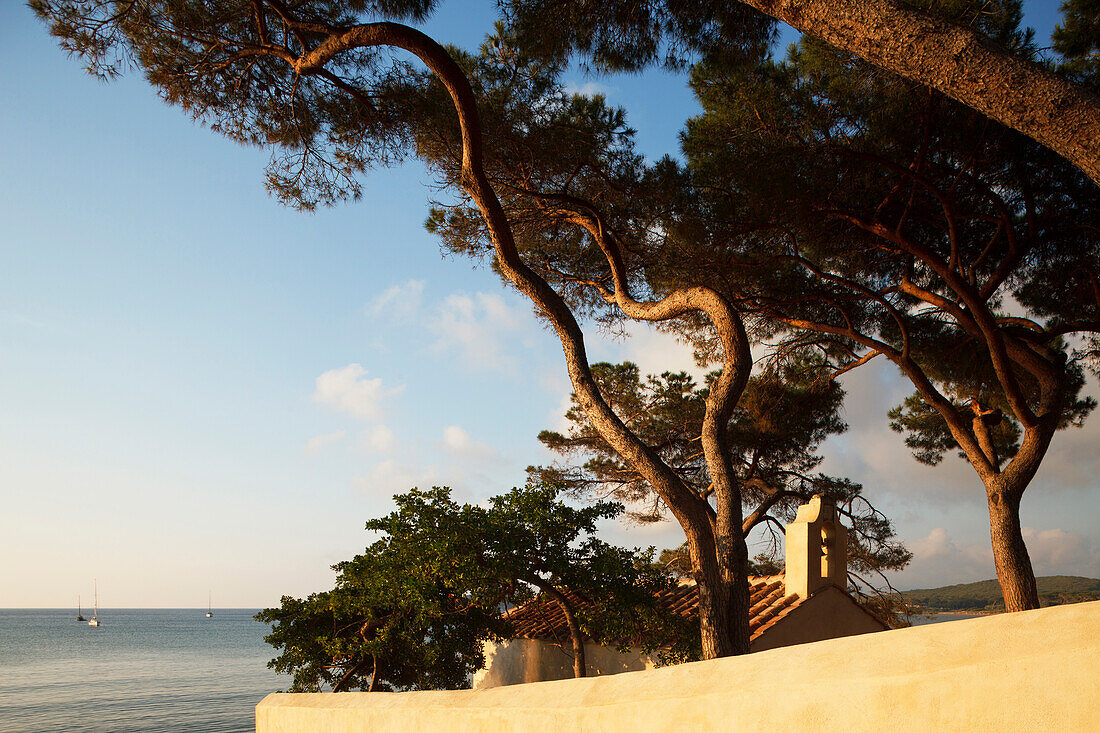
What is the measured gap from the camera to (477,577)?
7332 mm

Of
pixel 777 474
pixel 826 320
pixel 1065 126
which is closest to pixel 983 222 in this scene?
pixel 826 320

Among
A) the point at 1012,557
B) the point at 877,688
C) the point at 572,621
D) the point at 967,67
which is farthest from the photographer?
the point at 1012,557

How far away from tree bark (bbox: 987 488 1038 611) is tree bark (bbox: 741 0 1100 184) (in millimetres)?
6618

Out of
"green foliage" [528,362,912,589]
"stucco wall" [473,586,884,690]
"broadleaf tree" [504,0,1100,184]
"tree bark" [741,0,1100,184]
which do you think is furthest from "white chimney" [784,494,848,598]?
"tree bark" [741,0,1100,184]

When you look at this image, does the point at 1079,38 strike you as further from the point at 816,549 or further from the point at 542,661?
the point at 542,661

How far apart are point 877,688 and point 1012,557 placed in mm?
8445

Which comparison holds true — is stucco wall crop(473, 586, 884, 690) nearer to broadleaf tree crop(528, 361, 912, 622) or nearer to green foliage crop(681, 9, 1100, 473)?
green foliage crop(681, 9, 1100, 473)

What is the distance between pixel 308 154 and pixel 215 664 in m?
51.2

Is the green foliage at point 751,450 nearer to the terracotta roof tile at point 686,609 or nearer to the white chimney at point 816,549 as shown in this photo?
the terracotta roof tile at point 686,609

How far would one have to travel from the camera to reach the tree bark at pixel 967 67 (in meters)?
3.55

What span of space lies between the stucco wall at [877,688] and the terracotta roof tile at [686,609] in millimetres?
5700

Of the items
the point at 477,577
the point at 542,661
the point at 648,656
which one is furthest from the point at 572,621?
the point at 542,661

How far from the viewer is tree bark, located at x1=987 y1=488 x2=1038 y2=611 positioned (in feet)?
29.0

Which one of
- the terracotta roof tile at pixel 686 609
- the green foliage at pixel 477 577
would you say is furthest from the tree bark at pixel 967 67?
the terracotta roof tile at pixel 686 609
